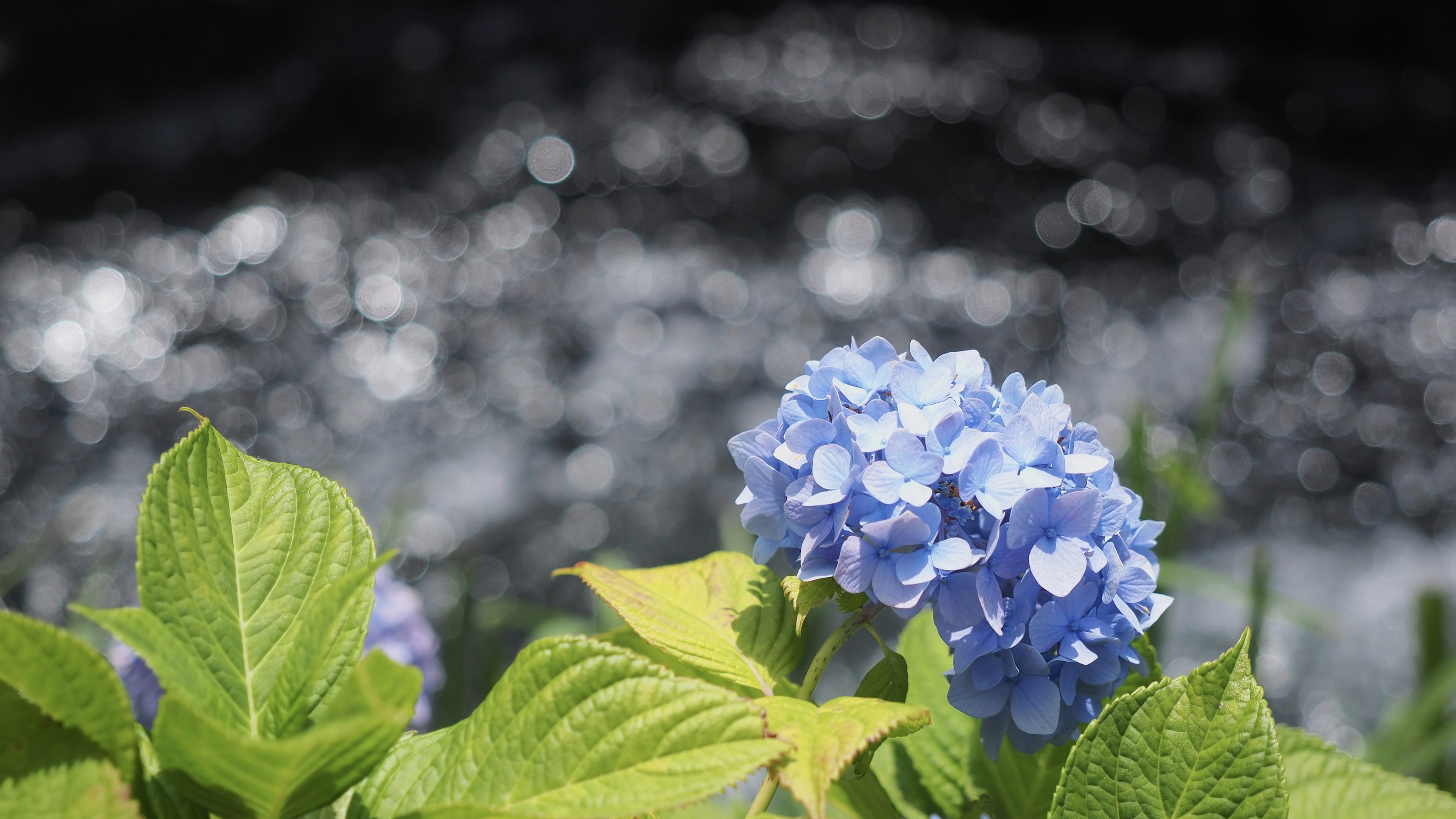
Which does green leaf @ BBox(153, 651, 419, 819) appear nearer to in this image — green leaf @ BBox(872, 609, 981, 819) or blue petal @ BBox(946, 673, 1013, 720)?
blue petal @ BBox(946, 673, 1013, 720)

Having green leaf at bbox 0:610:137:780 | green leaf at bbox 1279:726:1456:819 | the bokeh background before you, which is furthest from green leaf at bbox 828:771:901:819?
the bokeh background

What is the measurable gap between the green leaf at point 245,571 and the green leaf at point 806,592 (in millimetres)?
319

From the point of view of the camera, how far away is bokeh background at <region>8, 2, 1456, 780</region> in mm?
4547

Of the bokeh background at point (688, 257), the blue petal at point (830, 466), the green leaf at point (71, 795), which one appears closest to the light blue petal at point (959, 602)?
the blue petal at point (830, 466)

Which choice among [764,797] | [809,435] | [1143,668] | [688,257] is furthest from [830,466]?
[688,257]

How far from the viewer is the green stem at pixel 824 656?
0.72m

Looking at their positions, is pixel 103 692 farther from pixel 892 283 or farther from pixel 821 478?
pixel 892 283

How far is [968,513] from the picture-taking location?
776 millimetres

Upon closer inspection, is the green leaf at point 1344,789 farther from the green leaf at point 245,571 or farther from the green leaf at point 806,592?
the green leaf at point 245,571

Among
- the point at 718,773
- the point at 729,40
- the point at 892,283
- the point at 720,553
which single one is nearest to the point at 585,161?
the point at 729,40

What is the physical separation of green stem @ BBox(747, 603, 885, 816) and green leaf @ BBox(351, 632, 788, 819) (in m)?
0.10

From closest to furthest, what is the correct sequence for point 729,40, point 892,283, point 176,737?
point 176,737 < point 892,283 < point 729,40

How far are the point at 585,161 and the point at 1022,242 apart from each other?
9.31 ft

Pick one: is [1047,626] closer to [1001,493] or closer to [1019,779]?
[1001,493]
